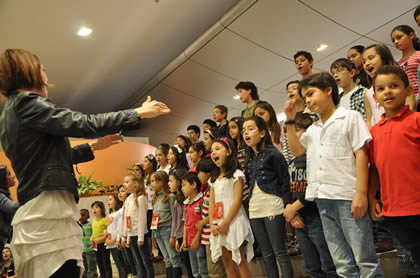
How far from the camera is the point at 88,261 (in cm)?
607

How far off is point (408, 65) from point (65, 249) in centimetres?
268

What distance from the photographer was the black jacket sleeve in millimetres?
1461

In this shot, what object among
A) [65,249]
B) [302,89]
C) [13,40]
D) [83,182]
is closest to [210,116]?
[83,182]

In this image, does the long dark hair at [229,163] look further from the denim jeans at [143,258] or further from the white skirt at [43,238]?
the white skirt at [43,238]

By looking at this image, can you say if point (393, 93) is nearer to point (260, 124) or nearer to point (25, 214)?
point (260, 124)

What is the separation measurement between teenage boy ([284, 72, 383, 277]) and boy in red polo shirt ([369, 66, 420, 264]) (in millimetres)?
85

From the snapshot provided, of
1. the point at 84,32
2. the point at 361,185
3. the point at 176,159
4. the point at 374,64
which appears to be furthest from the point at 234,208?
the point at 84,32

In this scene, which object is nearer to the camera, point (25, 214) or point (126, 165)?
point (25, 214)

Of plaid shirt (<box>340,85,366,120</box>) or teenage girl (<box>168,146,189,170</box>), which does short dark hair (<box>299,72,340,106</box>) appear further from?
teenage girl (<box>168,146,189,170</box>)

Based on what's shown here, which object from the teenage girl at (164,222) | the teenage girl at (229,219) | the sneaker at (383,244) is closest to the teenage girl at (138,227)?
the teenage girl at (164,222)

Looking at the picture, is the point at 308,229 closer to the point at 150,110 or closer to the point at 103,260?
the point at 150,110

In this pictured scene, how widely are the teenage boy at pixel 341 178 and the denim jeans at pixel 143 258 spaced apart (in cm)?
291

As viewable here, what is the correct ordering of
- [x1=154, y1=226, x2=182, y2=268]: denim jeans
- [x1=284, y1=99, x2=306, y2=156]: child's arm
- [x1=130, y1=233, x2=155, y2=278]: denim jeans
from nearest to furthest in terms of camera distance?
1. [x1=284, y1=99, x2=306, y2=156]: child's arm
2. [x1=154, y1=226, x2=182, y2=268]: denim jeans
3. [x1=130, y1=233, x2=155, y2=278]: denim jeans

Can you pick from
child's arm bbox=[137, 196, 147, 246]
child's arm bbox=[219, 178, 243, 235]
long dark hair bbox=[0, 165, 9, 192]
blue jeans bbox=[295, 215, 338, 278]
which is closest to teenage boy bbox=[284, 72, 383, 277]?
blue jeans bbox=[295, 215, 338, 278]
